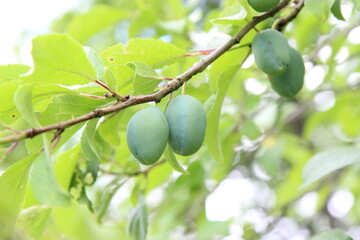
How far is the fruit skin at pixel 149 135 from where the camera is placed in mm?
763

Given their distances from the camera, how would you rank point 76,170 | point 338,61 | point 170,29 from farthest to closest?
1. point 338,61
2. point 170,29
3. point 76,170

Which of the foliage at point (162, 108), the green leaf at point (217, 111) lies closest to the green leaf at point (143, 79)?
the foliage at point (162, 108)

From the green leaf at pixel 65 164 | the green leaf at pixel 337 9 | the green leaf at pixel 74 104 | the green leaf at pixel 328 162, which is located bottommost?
the green leaf at pixel 328 162

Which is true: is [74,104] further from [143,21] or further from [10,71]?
[143,21]

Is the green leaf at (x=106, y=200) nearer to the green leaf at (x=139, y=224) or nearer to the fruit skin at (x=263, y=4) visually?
the green leaf at (x=139, y=224)

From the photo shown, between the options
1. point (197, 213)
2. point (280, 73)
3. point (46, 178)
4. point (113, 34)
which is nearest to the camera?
point (46, 178)

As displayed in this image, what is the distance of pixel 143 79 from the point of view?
862 mm

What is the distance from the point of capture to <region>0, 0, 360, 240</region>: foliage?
0.78 meters

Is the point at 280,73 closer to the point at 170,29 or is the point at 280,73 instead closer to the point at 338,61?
the point at 170,29

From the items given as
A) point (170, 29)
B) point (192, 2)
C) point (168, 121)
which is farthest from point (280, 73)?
point (192, 2)

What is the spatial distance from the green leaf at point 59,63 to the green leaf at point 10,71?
10 cm

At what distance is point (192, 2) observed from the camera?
6.70ft

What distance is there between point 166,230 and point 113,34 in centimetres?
124

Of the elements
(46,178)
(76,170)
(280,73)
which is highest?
(46,178)
